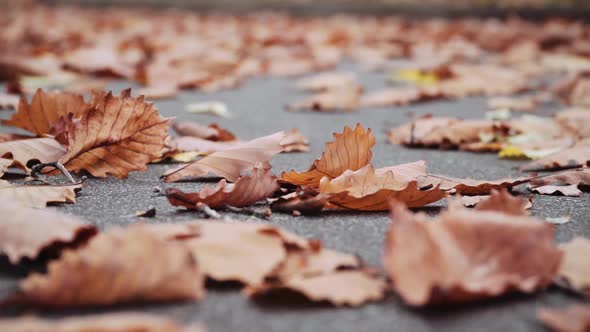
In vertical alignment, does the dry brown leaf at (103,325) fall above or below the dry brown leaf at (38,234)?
below

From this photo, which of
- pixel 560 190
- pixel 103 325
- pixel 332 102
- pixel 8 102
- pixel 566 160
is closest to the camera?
pixel 103 325

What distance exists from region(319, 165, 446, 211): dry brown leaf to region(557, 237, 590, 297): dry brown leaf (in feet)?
0.77

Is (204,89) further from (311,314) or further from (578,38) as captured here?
(578,38)

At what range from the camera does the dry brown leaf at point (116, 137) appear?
1.14 metres

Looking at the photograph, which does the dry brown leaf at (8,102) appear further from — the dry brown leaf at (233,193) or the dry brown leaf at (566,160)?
the dry brown leaf at (566,160)

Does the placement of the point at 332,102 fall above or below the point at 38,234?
below

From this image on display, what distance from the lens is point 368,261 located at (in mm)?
806

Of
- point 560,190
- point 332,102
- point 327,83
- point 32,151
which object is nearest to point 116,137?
point 32,151

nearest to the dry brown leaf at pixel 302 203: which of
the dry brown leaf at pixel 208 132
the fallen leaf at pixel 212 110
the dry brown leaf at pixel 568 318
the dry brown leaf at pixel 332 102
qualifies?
the dry brown leaf at pixel 568 318

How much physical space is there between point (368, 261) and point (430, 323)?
174mm

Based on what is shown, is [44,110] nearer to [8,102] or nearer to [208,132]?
[208,132]

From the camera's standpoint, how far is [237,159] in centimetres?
116

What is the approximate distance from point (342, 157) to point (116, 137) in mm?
415

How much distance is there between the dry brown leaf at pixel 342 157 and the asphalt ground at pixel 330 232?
0.32 feet
